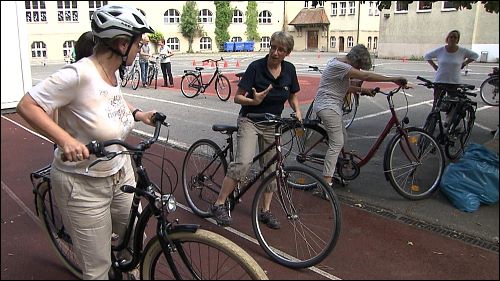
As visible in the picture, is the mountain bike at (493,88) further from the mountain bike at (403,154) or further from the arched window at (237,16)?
the arched window at (237,16)

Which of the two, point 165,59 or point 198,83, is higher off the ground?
point 165,59

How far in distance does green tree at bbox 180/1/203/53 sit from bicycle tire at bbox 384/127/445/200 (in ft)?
97.2

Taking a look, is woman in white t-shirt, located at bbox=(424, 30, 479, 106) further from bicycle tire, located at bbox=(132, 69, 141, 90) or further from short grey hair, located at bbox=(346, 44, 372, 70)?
bicycle tire, located at bbox=(132, 69, 141, 90)

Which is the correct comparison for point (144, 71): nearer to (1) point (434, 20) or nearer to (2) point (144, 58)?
(2) point (144, 58)

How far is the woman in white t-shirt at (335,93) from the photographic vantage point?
453 centimetres

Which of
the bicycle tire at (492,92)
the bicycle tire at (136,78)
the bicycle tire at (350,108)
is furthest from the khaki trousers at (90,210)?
the bicycle tire at (136,78)

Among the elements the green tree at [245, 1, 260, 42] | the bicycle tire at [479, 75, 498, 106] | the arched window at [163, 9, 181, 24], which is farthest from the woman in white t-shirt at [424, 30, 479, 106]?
the arched window at [163, 9, 181, 24]

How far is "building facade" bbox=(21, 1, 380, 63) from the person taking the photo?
797 centimetres

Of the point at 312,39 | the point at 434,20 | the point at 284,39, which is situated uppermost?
the point at 312,39

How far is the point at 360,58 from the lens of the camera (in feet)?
14.8

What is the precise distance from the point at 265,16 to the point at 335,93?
14.1 metres

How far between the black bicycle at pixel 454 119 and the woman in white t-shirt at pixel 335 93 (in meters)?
1.79

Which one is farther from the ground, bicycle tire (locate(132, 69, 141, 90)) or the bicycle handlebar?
the bicycle handlebar

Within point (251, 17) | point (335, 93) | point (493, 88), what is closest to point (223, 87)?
point (335, 93)
